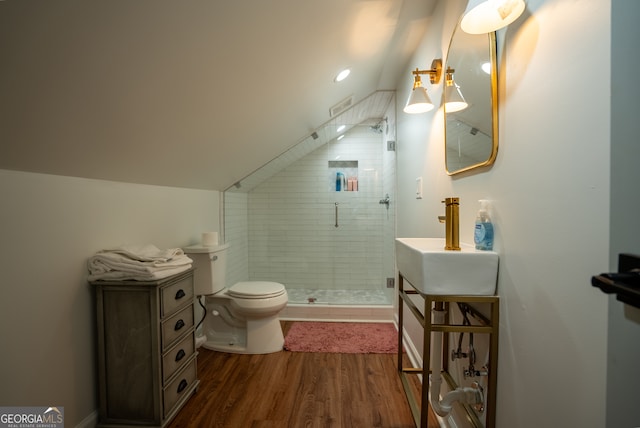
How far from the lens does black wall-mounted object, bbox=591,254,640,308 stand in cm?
50

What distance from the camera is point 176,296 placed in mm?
1601

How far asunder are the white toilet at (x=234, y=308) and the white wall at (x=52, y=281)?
0.65 meters

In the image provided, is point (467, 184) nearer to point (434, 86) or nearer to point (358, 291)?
point (434, 86)

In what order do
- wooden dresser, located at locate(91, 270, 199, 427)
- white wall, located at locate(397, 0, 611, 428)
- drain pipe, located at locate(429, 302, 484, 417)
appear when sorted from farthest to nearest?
wooden dresser, located at locate(91, 270, 199, 427)
drain pipe, located at locate(429, 302, 484, 417)
white wall, located at locate(397, 0, 611, 428)

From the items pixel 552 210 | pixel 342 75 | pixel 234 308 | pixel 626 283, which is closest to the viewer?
pixel 626 283

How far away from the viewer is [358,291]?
342 cm

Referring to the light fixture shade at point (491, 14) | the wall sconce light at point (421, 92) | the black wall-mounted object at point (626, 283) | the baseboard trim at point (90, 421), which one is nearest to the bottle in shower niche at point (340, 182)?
the wall sconce light at point (421, 92)

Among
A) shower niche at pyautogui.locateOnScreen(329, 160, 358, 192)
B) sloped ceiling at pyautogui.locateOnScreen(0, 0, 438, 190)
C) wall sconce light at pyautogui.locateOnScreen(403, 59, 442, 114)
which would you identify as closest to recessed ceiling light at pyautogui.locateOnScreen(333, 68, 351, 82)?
sloped ceiling at pyautogui.locateOnScreen(0, 0, 438, 190)

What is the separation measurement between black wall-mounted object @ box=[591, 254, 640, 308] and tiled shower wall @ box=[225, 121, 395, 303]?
266 cm

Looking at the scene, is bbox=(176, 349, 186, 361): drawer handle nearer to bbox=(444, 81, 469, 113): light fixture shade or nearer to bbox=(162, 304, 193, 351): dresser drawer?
bbox=(162, 304, 193, 351): dresser drawer

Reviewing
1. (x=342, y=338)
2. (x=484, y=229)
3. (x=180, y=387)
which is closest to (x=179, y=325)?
(x=180, y=387)

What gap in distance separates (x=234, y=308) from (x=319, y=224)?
1.53m

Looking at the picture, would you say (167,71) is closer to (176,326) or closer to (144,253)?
(144,253)

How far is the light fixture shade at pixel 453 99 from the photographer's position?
4.33 feet
